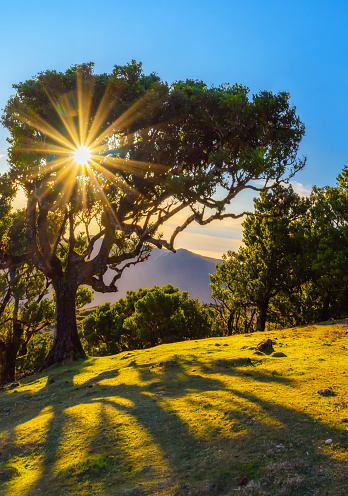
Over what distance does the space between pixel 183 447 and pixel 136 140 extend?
2073 centimetres

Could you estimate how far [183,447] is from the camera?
23.2 feet

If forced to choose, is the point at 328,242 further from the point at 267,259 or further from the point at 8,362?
the point at 8,362

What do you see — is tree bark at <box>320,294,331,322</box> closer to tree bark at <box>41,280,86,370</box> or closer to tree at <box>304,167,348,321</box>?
tree at <box>304,167,348,321</box>

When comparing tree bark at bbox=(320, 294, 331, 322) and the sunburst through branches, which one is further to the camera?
tree bark at bbox=(320, 294, 331, 322)

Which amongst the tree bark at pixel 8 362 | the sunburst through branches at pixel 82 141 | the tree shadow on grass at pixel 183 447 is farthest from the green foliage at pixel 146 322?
the tree shadow on grass at pixel 183 447

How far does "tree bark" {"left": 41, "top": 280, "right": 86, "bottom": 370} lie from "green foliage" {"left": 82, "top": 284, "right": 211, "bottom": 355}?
56.0 ft

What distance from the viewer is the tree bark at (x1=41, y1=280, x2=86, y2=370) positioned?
Result: 25750mm

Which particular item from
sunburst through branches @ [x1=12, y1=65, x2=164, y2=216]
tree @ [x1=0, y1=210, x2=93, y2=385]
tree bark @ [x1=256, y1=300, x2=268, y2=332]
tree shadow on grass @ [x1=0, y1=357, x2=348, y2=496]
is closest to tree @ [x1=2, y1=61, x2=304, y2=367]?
sunburst through branches @ [x1=12, y1=65, x2=164, y2=216]

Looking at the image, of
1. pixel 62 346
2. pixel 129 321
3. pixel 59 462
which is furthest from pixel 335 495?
pixel 129 321

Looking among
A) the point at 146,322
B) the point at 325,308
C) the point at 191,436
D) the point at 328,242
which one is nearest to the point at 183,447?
the point at 191,436

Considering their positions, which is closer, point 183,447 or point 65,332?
point 183,447

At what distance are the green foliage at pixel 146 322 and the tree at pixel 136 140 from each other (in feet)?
60.8

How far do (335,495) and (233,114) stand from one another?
2171 cm

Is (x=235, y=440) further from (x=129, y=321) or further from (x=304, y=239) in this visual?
(x=129, y=321)
